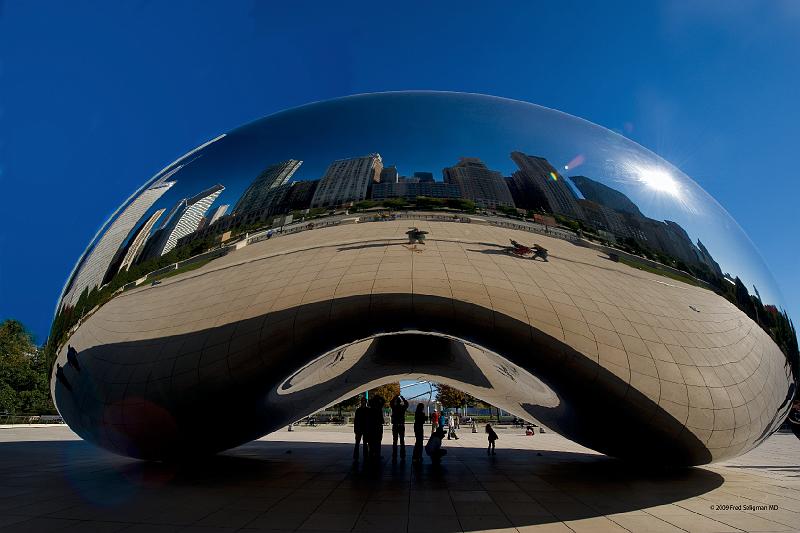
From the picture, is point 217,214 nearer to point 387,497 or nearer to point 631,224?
point 387,497

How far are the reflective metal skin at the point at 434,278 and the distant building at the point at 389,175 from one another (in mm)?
40

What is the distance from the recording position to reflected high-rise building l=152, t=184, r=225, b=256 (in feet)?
19.3

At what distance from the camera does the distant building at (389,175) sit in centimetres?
546

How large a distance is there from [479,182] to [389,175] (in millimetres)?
1190

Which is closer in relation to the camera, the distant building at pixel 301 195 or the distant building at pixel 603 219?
the distant building at pixel 301 195

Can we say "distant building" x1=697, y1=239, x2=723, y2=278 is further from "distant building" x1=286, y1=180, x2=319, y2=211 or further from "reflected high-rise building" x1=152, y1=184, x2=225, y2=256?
"reflected high-rise building" x1=152, y1=184, x2=225, y2=256

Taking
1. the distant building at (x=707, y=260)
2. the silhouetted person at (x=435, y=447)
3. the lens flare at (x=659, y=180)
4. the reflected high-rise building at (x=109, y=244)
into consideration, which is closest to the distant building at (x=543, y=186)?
the lens flare at (x=659, y=180)

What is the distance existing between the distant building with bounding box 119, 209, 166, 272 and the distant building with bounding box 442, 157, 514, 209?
14.8 ft

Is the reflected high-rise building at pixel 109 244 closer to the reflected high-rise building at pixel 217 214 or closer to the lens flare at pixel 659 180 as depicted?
the reflected high-rise building at pixel 217 214

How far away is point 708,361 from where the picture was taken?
5672 millimetres

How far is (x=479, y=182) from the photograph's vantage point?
5.43 metres

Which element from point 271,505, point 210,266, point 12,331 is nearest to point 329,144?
point 210,266

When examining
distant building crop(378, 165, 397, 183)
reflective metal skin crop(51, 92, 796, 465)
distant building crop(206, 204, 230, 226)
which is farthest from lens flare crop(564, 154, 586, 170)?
distant building crop(206, 204, 230, 226)

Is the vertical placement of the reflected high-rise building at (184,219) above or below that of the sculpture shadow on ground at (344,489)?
above
